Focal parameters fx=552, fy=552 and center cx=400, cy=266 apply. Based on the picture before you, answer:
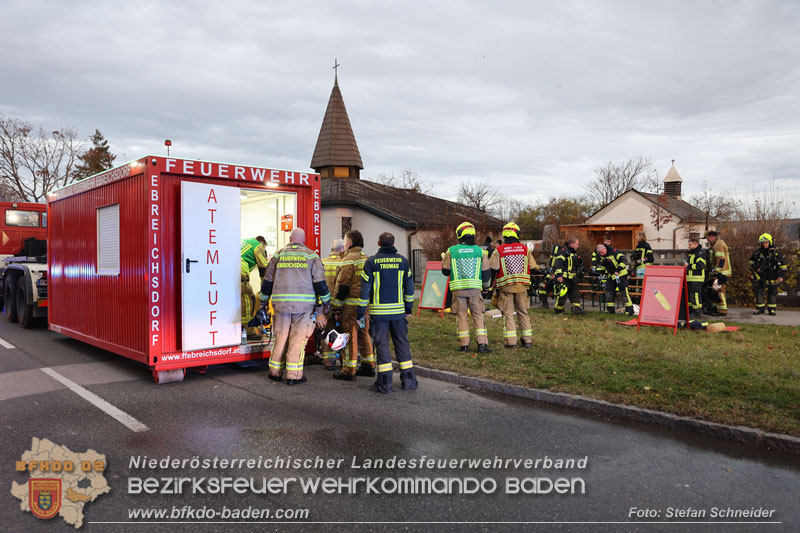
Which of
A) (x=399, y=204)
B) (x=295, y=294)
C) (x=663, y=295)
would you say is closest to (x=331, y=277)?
(x=295, y=294)

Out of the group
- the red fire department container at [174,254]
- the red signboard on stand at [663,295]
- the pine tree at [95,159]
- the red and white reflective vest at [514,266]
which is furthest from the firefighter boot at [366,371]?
the pine tree at [95,159]

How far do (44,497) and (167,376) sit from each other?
346 cm

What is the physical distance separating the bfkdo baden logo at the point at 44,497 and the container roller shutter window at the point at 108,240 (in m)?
4.41

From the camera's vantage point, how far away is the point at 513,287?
9.48m

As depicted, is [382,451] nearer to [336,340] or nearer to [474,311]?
[336,340]

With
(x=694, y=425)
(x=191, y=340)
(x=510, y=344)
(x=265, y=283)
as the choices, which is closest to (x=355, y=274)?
(x=265, y=283)

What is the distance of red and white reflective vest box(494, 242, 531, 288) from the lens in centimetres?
948

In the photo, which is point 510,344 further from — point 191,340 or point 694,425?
point 191,340

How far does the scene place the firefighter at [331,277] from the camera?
8.16 meters

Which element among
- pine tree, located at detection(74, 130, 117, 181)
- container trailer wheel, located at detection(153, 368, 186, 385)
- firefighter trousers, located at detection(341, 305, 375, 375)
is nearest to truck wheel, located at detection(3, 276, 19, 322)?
container trailer wheel, located at detection(153, 368, 186, 385)

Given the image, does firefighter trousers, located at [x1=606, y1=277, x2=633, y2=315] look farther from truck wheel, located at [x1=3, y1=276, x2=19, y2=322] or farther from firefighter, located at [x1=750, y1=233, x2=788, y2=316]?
truck wheel, located at [x1=3, y1=276, x2=19, y2=322]

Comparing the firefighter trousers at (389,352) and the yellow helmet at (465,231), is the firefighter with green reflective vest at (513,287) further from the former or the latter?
the firefighter trousers at (389,352)

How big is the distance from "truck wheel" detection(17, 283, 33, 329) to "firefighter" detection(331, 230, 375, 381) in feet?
27.5

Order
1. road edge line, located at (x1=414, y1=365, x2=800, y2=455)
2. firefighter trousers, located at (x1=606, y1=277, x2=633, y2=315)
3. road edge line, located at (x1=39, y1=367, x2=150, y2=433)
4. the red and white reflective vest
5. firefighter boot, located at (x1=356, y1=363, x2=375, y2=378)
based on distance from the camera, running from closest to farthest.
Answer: road edge line, located at (x1=414, y1=365, x2=800, y2=455)
road edge line, located at (x1=39, y1=367, x2=150, y2=433)
firefighter boot, located at (x1=356, y1=363, x2=375, y2=378)
the red and white reflective vest
firefighter trousers, located at (x1=606, y1=277, x2=633, y2=315)
